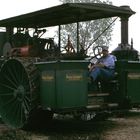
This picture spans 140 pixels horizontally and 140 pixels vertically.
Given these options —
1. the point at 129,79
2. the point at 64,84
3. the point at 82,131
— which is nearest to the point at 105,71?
the point at 129,79

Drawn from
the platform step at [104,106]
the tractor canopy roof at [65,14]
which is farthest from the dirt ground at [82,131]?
the tractor canopy roof at [65,14]

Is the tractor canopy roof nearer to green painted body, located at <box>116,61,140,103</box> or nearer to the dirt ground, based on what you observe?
green painted body, located at <box>116,61,140,103</box>

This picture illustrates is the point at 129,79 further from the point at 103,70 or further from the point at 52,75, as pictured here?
A: the point at 52,75

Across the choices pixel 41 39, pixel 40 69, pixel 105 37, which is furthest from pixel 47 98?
pixel 105 37

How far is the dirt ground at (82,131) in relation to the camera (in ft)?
30.3

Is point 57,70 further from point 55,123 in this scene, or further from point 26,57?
point 55,123

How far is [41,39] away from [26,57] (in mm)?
1031

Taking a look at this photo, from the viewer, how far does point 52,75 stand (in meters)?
9.08

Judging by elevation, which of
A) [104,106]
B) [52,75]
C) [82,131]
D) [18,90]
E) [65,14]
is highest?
[65,14]

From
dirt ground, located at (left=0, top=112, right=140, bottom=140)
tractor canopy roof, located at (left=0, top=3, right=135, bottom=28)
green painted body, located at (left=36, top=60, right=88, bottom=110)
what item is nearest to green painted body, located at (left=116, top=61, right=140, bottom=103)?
dirt ground, located at (left=0, top=112, right=140, bottom=140)

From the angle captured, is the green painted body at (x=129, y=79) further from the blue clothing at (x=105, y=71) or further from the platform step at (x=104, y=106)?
the platform step at (x=104, y=106)

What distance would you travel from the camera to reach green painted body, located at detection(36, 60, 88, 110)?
29.3 ft

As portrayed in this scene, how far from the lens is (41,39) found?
11.4 metres

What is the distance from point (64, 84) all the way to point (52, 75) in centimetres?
30
